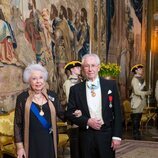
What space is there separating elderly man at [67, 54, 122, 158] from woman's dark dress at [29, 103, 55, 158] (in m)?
0.43

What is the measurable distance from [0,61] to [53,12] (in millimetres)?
2686

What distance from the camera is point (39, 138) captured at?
147 inches

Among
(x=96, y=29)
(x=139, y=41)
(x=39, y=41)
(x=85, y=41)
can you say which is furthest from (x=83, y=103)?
(x=139, y=41)

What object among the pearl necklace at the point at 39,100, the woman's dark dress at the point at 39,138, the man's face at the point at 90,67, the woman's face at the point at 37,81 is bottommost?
the woman's dark dress at the point at 39,138

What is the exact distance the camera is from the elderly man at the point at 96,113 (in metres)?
4.03

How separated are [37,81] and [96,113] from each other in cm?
82

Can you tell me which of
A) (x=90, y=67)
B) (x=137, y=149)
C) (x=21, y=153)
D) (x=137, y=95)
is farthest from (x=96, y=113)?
(x=137, y=95)

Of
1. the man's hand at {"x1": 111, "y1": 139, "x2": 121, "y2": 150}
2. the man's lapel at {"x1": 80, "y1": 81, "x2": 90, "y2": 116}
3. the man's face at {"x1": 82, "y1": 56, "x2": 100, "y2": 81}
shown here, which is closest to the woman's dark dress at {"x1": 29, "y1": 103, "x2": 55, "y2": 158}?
the man's lapel at {"x1": 80, "y1": 81, "x2": 90, "y2": 116}

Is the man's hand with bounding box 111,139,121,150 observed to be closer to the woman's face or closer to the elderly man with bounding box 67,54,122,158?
the elderly man with bounding box 67,54,122,158

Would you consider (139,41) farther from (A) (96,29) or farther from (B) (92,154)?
(B) (92,154)

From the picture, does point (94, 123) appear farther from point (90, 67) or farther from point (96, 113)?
point (90, 67)

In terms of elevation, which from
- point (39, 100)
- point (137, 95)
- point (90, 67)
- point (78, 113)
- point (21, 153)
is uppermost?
point (90, 67)

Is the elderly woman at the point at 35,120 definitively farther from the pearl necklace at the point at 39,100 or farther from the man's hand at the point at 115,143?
the man's hand at the point at 115,143

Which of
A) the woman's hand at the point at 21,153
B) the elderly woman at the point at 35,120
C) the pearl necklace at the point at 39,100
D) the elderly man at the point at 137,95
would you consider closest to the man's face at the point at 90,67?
Answer: the elderly woman at the point at 35,120
